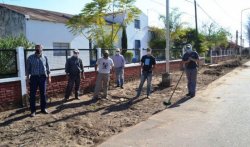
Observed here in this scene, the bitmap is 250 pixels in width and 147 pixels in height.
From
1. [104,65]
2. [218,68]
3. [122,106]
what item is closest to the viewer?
[122,106]

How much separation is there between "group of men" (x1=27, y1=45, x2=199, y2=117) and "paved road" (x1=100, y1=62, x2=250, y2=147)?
68.5 inches

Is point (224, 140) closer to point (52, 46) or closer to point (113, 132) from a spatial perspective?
point (113, 132)

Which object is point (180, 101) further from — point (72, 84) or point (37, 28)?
point (37, 28)

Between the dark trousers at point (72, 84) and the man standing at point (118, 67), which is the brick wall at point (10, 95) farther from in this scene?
the man standing at point (118, 67)

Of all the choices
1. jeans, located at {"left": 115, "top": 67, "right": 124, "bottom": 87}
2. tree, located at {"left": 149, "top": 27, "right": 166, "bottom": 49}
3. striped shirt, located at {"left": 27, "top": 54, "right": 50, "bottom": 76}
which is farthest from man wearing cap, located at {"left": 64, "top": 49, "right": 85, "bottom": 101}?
tree, located at {"left": 149, "top": 27, "right": 166, "bottom": 49}

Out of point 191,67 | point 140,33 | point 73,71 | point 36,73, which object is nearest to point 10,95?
point 36,73

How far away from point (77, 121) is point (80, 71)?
324 centimetres

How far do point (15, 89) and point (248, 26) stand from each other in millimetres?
88251

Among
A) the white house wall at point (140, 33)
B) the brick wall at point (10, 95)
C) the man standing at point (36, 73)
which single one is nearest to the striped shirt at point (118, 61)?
the brick wall at point (10, 95)

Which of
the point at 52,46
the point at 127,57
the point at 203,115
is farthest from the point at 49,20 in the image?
the point at 203,115

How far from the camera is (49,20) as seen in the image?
81.3 feet

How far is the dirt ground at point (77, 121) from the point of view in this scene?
275 inches

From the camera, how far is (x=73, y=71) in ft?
37.0

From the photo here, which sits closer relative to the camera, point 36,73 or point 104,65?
point 36,73
